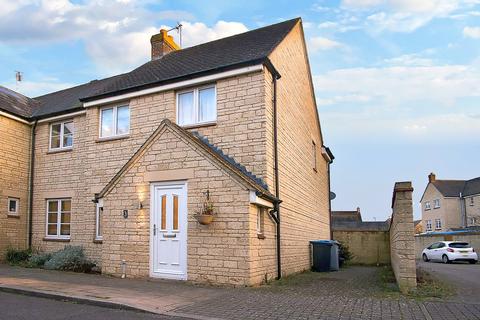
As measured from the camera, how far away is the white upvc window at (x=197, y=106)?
42.0ft

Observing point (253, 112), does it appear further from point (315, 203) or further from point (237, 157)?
point (315, 203)

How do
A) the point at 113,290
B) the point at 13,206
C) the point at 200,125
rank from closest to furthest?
the point at 113,290, the point at 200,125, the point at 13,206

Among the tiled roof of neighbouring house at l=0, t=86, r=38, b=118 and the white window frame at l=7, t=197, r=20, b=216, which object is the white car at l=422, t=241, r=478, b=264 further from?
the tiled roof of neighbouring house at l=0, t=86, r=38, b=118

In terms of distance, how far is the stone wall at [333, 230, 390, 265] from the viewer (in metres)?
22.7

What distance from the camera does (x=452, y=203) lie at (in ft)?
186

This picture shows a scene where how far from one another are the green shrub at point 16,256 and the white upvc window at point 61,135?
13.2 feet

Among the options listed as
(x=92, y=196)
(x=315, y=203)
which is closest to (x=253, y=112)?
(x=92, y=196)

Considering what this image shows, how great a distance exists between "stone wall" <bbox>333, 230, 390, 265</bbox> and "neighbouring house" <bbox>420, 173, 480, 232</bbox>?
1393 inches

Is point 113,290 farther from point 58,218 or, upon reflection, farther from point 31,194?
point 31,194

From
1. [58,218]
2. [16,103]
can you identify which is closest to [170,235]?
[58,218]

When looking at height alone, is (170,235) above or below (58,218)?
below

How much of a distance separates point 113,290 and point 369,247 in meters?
16.5

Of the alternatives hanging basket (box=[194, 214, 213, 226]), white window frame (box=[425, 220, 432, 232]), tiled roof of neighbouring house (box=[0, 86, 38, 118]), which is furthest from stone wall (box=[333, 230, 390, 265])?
white window frame (box=[425, 220, 432, 232])

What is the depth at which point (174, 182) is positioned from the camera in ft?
38.2
